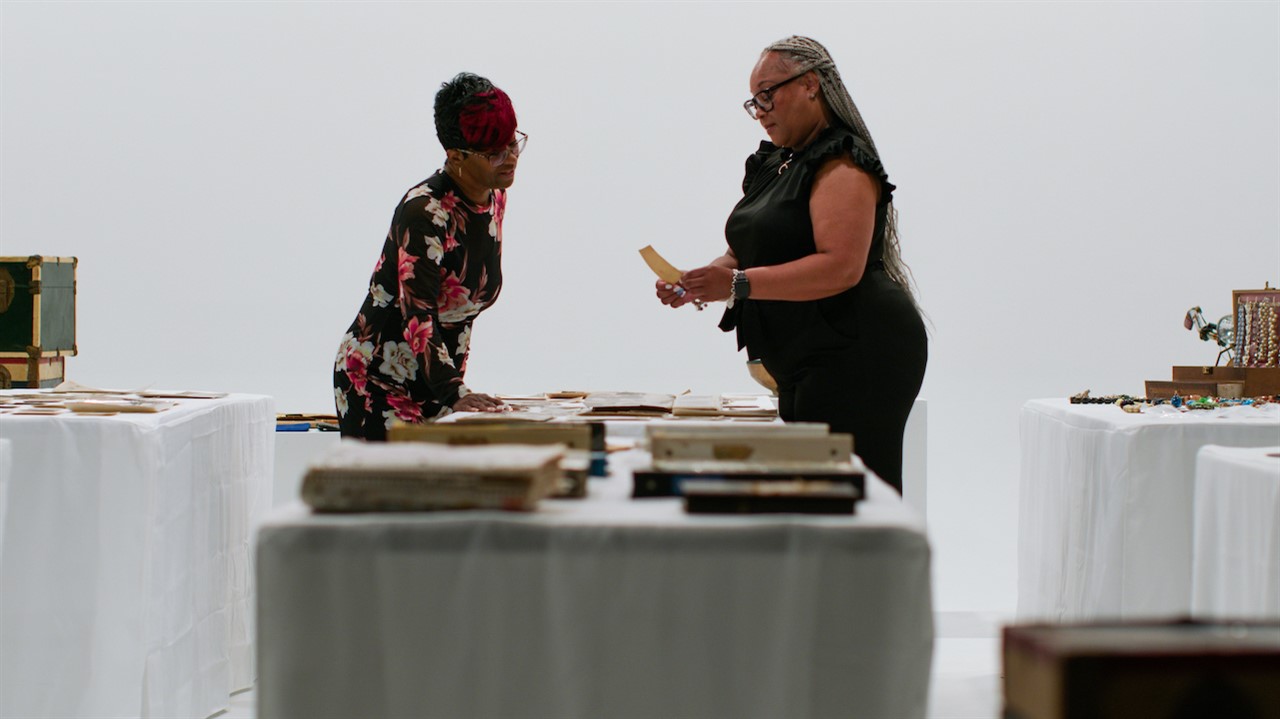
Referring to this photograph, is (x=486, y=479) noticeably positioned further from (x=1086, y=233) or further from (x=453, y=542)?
(x=1086, y=233)

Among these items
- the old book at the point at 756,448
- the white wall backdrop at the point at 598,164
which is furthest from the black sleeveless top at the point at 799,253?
the white wall backdrop at the point at 598,164

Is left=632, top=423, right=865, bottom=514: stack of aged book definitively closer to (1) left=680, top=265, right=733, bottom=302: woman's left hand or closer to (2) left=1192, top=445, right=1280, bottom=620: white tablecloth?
(2) left=1192, top=445, right=1280, bottom=620: white tablecloth

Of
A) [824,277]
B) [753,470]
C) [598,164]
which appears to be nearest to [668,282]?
[824,277]

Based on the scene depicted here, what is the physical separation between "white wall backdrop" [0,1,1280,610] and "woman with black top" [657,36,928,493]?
14.7 feet

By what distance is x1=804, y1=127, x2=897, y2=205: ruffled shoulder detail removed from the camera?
223 centimetres

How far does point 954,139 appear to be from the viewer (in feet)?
23.4

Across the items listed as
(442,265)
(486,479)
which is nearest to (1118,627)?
(486,479)

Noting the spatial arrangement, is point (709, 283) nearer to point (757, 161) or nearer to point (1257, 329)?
point (757, 161)

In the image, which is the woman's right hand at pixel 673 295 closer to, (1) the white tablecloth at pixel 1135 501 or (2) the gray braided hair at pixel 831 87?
(2) the gray braided hair at pixel 831 87

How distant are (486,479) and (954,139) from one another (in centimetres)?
627

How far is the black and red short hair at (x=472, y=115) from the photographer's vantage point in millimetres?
2510

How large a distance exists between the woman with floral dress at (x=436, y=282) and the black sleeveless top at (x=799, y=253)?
50 cm

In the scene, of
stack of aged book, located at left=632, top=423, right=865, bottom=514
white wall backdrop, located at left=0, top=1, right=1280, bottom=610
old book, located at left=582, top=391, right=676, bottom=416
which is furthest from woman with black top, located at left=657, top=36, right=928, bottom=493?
white wall backdrop, located at left=0, top=1, right=1280, bottom=610

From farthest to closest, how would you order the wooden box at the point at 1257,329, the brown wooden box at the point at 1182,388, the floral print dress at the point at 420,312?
1. the wooden box at the point at 1257,329
2. the brown wooden box at the point at 1182,388
3. the floral print dress at the point at 420,312
